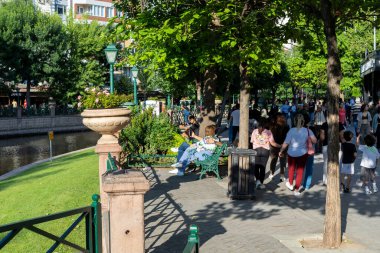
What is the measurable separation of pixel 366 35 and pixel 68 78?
31069 mm

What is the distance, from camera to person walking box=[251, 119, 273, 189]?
11391mm

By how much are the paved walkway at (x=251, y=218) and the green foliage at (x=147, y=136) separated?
12.0 feet

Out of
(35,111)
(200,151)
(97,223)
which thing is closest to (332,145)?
(97,223)

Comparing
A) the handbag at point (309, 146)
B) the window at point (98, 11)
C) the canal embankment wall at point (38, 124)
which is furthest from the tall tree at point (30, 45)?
the handbag at point (309, 146)

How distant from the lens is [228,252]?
6.75 m

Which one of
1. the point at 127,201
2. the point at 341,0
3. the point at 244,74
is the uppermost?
the point at 341,0

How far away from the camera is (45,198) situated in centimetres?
1105

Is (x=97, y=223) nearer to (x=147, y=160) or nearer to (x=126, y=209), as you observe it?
(x=126, y=209)

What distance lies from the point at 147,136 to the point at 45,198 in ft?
18.0

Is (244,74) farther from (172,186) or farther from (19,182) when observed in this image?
(19,182)

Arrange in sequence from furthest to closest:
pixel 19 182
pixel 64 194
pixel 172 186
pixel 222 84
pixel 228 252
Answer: pixel 222 84, pixel 19 182, pixel 172 186, pixel 64 194, pixel 228 252

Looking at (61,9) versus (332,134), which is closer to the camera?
(332,134)

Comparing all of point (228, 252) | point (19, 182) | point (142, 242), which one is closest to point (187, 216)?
point (228, 252)

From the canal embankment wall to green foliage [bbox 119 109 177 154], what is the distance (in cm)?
2533
